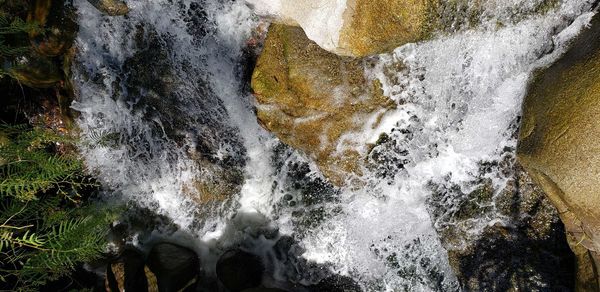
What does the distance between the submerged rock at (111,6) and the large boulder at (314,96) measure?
1.28 m

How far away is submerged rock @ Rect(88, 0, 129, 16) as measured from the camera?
144 inches

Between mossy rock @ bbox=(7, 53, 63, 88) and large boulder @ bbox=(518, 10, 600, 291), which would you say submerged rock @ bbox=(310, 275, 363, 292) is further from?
mossy rock @ bbox=(7, 53, 63, 88)

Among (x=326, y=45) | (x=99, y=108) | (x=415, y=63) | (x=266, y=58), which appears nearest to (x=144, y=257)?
(x=99, y=108)

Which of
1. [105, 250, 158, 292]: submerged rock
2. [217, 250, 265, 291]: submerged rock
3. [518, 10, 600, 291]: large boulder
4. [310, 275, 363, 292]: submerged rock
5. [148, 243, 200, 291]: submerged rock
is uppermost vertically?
[518, 10, 600, 291]: large boulder

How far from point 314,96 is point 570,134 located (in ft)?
5.83

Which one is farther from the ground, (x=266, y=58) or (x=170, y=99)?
(x=266, y=58)

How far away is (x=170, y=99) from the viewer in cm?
400

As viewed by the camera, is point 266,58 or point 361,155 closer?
point 266,58

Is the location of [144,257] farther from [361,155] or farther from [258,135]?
[361,155]

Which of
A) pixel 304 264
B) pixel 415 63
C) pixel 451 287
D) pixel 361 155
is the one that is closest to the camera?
pixel 415 63

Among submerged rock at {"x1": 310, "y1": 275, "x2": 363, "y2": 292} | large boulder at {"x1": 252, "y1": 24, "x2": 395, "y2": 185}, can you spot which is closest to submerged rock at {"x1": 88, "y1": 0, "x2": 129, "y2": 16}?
large boulder at {"x1": 252, "y1": 24, "x2": 395, "y2": 185}

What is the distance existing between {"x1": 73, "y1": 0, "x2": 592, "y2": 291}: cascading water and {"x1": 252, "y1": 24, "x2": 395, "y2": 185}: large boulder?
160 mm

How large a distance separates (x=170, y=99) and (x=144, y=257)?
5.61 feet

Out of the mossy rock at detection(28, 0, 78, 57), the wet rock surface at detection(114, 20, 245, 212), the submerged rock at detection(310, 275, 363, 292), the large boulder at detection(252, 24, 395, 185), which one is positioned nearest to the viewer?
the large boulder at detection(252, 24, 395, 185)
